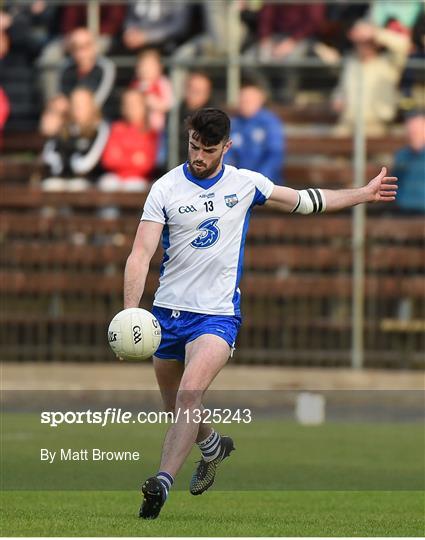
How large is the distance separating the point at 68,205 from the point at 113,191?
0.63 metres

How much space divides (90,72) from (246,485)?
35.9 feet

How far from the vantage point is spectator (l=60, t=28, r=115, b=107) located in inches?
870

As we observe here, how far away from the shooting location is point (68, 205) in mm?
21578

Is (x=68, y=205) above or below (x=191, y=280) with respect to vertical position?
below

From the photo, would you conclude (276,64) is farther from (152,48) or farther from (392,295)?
(392,295)

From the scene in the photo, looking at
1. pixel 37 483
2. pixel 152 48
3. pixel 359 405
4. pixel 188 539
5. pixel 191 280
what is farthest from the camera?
pixel 152 48

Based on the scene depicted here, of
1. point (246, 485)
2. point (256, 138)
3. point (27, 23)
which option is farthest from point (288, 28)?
point (246, 485)

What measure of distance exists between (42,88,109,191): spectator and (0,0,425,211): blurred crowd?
0.01m

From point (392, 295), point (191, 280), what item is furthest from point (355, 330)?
point (191, 280)

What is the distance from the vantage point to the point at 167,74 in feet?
72.5

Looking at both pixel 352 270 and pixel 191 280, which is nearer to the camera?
pixel 191 280

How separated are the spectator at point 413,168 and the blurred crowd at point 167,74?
0.7 inches

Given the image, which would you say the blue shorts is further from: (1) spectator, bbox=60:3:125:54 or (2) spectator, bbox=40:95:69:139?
(1) spectator, bbox=60:3:125:54

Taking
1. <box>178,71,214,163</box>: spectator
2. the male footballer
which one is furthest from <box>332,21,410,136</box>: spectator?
the male footballer
